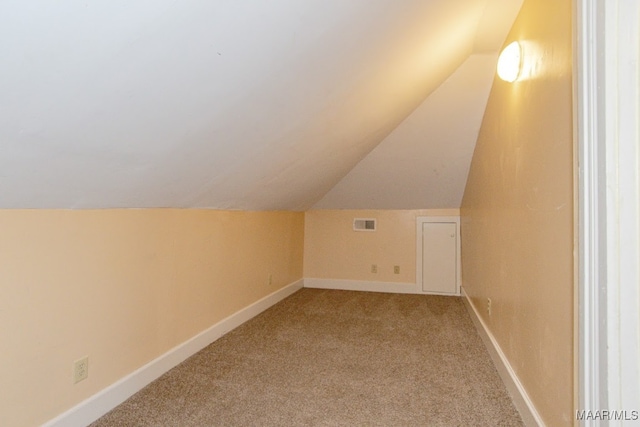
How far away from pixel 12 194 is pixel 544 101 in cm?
198

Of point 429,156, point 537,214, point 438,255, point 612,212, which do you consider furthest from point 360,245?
point 612,212

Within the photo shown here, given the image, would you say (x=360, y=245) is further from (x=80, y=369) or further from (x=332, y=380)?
(x=80, y=369)

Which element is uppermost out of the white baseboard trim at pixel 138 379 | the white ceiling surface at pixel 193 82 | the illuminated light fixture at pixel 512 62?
the illuminated light fixture at pixel 512 62

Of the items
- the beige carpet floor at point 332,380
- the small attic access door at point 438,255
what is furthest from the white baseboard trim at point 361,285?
the beige carpet floor at point 332,380

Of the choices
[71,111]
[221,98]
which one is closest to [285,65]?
[221,98]

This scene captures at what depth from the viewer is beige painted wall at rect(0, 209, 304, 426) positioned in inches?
55.0

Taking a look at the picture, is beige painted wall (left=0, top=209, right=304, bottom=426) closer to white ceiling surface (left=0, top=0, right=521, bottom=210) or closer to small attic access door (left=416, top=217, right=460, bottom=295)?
white ceiling surface (left=0, top=0, right=521, bottom=210)

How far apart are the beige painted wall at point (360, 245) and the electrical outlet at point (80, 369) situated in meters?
3.50

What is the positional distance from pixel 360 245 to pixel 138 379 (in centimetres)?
332

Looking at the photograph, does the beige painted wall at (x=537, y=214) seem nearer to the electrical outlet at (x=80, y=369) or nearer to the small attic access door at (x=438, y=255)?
the electrical outlet at (x=80, y=369)

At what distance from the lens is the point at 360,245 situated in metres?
4.93

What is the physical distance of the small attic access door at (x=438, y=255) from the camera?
456cm

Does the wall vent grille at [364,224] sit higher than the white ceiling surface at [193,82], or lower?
lower

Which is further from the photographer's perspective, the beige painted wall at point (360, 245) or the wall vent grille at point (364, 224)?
the wall vent grille at point (364, 224)
